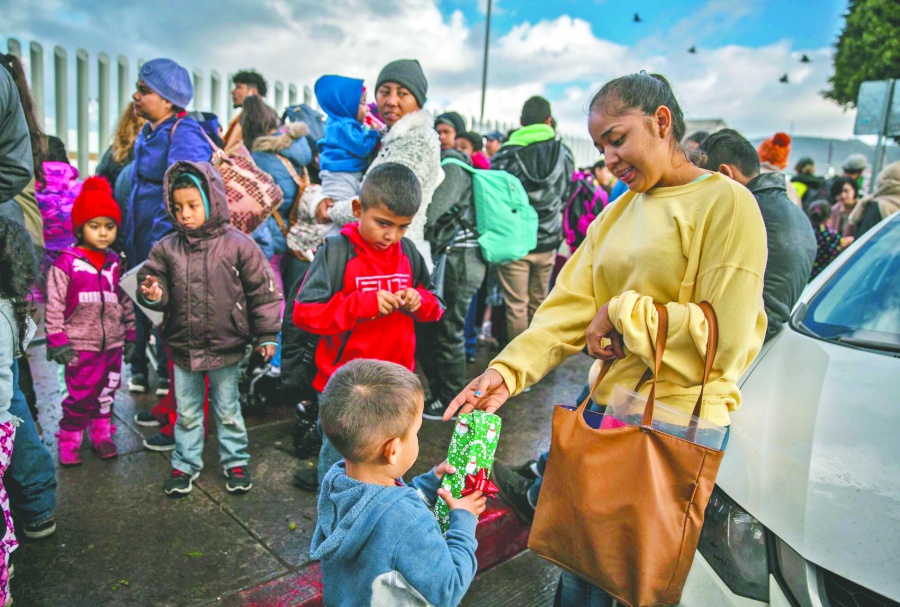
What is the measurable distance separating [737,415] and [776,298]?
0.69 meters

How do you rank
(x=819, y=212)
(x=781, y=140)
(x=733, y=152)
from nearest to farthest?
(x=733, y=152) → (x=781, y=140) → (x=819, y=212)

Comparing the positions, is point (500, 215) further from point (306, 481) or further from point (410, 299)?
point (306, 481)

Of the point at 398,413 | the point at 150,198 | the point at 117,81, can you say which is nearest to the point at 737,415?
the point at 398,413

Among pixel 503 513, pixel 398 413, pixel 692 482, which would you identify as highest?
pixel 398 413

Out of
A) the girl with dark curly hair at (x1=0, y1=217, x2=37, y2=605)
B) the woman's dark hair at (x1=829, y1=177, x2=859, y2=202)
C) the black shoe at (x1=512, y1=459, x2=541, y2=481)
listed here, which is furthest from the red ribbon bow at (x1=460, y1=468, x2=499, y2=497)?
the woman's dark hair at (x1=829, y1=177, x2=859, y2=202)

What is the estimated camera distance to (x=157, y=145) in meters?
4.09

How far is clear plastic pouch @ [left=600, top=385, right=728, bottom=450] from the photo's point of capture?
180 cm

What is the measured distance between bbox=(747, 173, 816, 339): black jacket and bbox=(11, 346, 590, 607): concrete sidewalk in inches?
67.4

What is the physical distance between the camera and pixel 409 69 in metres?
3.98

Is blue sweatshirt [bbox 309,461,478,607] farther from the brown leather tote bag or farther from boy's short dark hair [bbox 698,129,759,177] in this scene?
boy's short dark hair [bbox 698,129,759,177]

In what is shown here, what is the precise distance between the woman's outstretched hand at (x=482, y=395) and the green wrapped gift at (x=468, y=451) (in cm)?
20

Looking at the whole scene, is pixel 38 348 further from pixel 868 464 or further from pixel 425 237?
pixel 868 464

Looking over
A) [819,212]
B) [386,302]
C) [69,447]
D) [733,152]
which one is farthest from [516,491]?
[819,212]

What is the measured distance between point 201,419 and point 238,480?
388 mm
